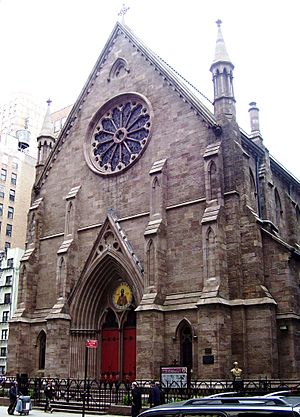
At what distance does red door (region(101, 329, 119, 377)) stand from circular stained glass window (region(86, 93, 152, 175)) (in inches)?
386

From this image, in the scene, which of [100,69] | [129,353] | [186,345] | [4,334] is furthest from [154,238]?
[4,334]

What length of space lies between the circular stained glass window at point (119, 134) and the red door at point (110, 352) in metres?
9.81

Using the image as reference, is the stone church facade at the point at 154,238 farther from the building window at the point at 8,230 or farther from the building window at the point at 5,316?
the building window at the point at 8,230

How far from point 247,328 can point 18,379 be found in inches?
530

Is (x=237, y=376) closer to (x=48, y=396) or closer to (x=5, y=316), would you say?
(x=48, y=396)

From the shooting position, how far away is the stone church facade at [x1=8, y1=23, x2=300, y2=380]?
81.3ft

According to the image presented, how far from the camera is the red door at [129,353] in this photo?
29.4 meters

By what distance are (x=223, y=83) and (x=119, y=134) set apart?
7.93m

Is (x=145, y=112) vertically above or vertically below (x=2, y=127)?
below

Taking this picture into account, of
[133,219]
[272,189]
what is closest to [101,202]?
[133,219]

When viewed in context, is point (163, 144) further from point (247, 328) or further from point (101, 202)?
point (247, 328)

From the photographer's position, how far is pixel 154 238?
90.4 feet

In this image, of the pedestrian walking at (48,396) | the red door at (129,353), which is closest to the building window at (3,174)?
the red door at (129,353)

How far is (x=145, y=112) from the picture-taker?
107ft
